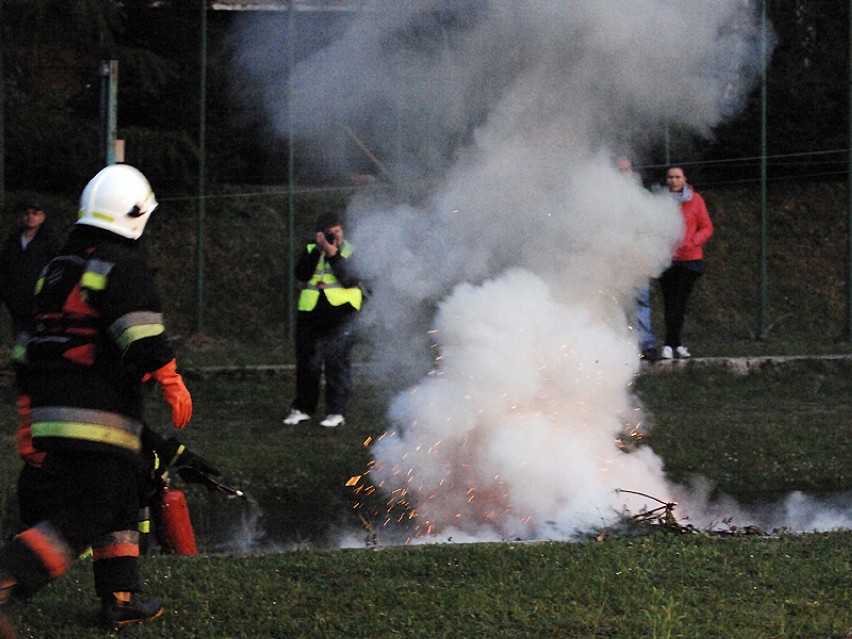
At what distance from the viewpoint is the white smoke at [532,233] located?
7965mm

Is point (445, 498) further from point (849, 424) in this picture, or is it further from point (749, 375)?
point (749, 375)

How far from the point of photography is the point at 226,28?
46.5 ft

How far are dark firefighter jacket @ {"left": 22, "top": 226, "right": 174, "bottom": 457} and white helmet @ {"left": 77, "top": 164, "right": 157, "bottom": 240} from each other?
0.19ft

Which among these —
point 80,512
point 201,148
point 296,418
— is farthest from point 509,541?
point 201,148

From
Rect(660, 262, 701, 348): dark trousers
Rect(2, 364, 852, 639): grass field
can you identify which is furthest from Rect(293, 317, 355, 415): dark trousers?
Rect(660, 262, 701, 348): dark trousers

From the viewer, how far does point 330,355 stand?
10930 mm

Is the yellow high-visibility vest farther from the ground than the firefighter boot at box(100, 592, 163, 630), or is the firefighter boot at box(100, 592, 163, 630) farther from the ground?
the yellow high-visibility vest

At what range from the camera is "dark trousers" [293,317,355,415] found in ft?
35.8

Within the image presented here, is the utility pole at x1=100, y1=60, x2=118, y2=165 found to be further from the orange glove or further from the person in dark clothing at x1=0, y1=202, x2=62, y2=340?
the orange glove

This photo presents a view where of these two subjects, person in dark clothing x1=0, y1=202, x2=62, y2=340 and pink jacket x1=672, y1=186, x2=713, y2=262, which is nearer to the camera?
person in dark clothing x1=0, y1=202, x2=62, y2=340

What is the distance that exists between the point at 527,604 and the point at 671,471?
4.09 metres

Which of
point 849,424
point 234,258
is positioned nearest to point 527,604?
point 849,424

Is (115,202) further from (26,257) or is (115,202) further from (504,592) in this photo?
(26,257)

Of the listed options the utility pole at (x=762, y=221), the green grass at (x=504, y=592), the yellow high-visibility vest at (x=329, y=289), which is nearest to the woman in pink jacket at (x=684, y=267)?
the utility pole at (x=762, y=221)
